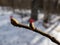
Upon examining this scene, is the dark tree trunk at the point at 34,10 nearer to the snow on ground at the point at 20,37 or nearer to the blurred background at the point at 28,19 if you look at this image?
the blurred background at the point at 28,19

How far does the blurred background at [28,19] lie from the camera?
3.32 metres

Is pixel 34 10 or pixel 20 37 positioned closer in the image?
pixel 20 37

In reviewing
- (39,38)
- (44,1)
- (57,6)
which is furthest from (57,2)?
(39,38)

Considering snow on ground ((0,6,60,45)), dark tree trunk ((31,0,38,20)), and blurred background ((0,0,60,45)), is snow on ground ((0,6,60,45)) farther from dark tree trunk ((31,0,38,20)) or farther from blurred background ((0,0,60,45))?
dark tree trunk ((31,0,38,20))

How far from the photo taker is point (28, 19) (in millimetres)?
4965

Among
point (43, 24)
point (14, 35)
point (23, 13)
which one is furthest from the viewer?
point (23, 13)

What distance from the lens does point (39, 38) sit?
3.36 metres

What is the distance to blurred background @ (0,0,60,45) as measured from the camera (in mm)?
3316

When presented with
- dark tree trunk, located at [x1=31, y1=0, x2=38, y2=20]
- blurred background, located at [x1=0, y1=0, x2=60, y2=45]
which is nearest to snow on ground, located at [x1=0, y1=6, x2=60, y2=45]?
blurred background, located at [x1=0, y1=0, x2=60, y2=45]

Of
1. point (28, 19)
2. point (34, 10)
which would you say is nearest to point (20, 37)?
point (28, 19)

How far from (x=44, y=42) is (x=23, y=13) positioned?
2.77 metres

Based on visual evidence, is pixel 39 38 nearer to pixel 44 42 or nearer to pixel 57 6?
pixel 44 42

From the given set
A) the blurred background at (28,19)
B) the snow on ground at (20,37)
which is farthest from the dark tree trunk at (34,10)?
the snow on ground at (20,37)

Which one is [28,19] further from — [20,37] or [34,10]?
[20,37]
